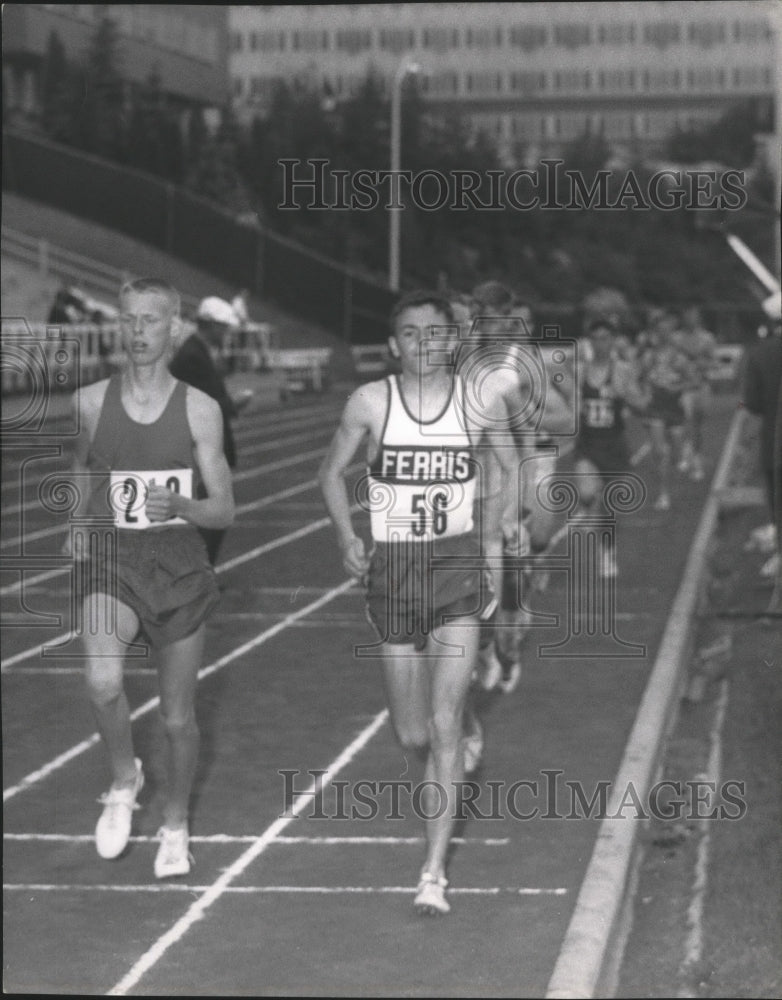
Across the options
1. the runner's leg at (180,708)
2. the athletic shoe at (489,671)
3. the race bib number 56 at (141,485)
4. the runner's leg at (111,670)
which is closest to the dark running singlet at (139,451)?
the race bib number 56 at (141,485)

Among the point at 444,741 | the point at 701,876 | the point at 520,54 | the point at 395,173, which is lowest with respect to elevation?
the point at 701,876

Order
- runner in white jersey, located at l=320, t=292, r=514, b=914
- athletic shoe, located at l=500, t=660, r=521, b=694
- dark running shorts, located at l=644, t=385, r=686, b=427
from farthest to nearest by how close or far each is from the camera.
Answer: dark running shorts, located at l=644, t=385, r=686, b=427
athletic shoe, located at l=500, t=660, r=521, b=694
runner in white jersey, located at l=320, t=292, r=514, b=914

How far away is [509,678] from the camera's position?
31.9ft

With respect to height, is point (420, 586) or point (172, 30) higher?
point (172, 30)

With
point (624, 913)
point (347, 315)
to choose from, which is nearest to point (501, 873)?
point (624, 913)

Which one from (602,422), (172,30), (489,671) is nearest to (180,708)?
(172,30)

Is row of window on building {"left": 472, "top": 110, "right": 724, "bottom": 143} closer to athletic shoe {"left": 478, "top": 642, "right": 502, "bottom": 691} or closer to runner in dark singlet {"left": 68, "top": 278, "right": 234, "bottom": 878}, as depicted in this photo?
runner in dark singlet {"left": 68, "top": 278, "right": 234, "bottom": 878}

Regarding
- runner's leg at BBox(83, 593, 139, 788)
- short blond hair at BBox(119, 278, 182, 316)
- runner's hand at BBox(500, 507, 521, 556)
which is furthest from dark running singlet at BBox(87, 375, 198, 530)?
runner's hand at BBox(500, 507, 521, 556)

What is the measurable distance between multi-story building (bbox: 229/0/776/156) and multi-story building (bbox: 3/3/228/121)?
10cm

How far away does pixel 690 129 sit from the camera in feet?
24.8

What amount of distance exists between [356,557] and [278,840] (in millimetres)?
2795

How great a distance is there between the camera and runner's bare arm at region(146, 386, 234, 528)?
3334 mm

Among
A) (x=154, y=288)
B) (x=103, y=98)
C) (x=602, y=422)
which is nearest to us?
(x=154, y=288)

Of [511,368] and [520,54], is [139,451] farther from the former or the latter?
[520,54]
